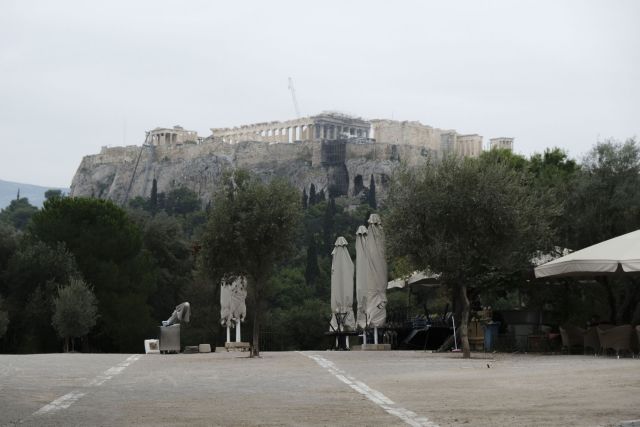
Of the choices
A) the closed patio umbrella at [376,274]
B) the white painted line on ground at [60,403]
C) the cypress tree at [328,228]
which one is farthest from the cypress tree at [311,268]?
the white painted line on ground at [60,403]

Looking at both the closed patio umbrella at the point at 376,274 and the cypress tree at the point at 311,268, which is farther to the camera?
Result: the cypress tree at the point at 311,268

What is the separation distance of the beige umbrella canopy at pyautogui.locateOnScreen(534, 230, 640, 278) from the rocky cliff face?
146 meters

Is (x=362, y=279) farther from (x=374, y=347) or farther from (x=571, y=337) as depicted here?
(x=571, y=337)

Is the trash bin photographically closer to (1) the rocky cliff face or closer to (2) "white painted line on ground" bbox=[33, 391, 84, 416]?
(2) "white painted line on ground" bbox=[33, 391, 84, 416]

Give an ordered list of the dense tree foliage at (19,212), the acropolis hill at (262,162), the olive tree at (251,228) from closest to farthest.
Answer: the olive tree at (251,228)
the dense tree foliage at (19,212)
the acropolis hill at (262,162)

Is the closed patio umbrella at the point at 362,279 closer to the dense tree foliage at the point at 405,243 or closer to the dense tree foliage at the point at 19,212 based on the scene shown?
the dense tree foliage at the point at 405,243

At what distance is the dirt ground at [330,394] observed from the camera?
28.2 feet

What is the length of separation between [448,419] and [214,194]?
15363 mm

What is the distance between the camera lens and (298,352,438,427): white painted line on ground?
8305mm

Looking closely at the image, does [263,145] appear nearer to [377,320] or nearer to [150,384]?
[377,320]

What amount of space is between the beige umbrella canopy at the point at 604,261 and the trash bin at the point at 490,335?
3.91 meters

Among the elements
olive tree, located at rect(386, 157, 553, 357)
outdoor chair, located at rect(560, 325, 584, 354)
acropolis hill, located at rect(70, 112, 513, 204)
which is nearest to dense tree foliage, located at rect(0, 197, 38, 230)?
acropolis hill, located at rect(70, 112, 513, 204)

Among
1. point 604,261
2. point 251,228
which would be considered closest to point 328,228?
point 251,228

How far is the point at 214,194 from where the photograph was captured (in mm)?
23281
